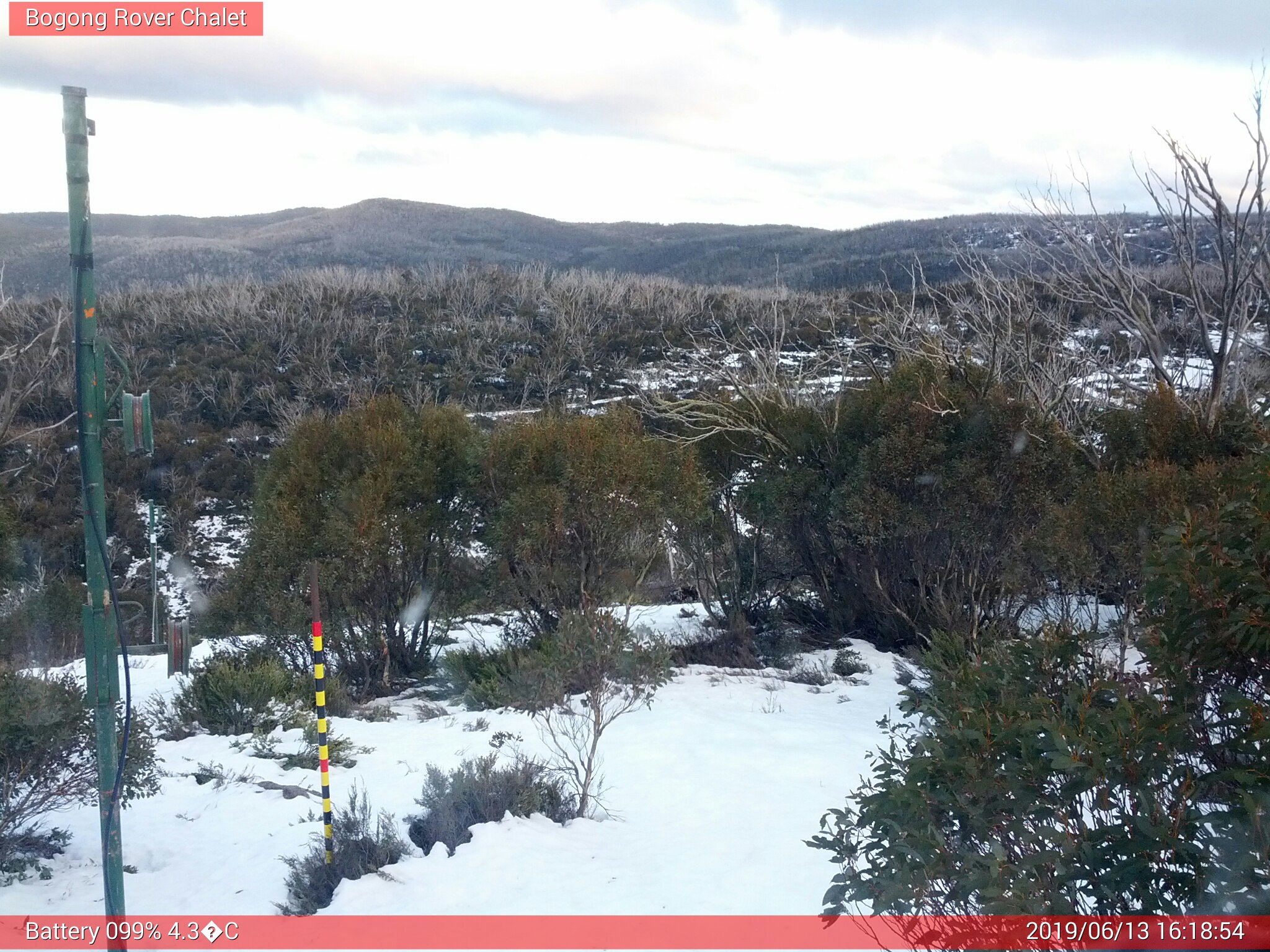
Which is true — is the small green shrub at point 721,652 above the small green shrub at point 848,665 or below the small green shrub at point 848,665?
below

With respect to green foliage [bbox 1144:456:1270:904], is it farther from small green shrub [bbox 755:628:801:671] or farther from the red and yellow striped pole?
small green shrub [bbox 755:628:801:671]

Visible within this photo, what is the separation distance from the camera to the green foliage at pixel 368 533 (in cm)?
1051

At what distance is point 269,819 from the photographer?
6.02 m

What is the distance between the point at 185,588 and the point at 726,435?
16619 mm

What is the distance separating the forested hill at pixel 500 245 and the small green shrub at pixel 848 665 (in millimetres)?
39697

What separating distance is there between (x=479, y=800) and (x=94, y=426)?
3218 mm

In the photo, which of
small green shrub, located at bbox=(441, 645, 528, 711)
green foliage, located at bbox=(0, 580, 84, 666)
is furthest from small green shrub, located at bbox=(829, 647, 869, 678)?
green foliage, located at bbox=(0, 580, 84, 666)

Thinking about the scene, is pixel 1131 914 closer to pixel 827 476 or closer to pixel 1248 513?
pixel 1248 513

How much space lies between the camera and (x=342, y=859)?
16.5 ft

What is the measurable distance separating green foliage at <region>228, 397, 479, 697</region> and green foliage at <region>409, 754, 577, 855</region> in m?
4.80

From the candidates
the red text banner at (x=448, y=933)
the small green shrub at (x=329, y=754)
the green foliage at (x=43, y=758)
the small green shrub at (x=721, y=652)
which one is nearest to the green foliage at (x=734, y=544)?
the small green shrub at (x=721, y=652)

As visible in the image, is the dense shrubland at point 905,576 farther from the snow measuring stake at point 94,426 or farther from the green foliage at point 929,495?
the snow measuring stake at point 94,426

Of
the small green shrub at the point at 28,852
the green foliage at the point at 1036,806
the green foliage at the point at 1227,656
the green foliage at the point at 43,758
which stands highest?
the green foliage at the point at 1227,656

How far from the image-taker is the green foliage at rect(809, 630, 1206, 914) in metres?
2.27
